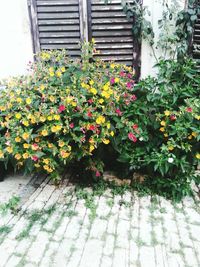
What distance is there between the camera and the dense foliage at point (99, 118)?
2729mm

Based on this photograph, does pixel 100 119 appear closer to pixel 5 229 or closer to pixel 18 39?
pixel 5 229

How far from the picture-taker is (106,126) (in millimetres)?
2822

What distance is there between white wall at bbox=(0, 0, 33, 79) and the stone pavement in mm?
1522

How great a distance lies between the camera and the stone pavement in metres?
2.21

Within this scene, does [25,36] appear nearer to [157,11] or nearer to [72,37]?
[72,37]

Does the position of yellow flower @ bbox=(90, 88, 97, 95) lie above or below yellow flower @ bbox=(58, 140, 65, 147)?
above

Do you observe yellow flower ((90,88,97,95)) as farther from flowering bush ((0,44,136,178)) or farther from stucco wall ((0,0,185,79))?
stucco wall ((0,0,185,79))

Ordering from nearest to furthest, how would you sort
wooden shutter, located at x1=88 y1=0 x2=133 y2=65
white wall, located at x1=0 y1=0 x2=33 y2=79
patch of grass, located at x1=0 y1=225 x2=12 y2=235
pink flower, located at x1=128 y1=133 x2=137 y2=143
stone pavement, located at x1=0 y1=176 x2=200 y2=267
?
stone pavement, located at x1=0 y1=176 x2=200 y2=267 < patch of grass, located at x1=0 y1=225 x2=12 y2=235 < pink flower, located at x1=128 y1=133 x2=137 y2=143 < wooden shutter, located at x1=88 y1=0 x2=133 y2=65 < white wall, located at x1=0 y1=0 x2=33 y2=79

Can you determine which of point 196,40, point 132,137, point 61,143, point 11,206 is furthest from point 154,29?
point 11,206

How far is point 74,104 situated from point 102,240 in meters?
1.26

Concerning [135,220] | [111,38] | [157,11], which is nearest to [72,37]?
[111,38]

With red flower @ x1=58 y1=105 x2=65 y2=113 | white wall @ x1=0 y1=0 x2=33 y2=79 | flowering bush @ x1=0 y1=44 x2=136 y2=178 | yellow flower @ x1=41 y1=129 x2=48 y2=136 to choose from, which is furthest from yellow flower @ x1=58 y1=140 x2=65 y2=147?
white wall @ x1=0 y1=0 x2=33 y2=79

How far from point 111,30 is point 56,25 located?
2.17 ft

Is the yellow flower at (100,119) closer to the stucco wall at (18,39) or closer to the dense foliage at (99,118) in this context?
the dense foliage at (99,118)
